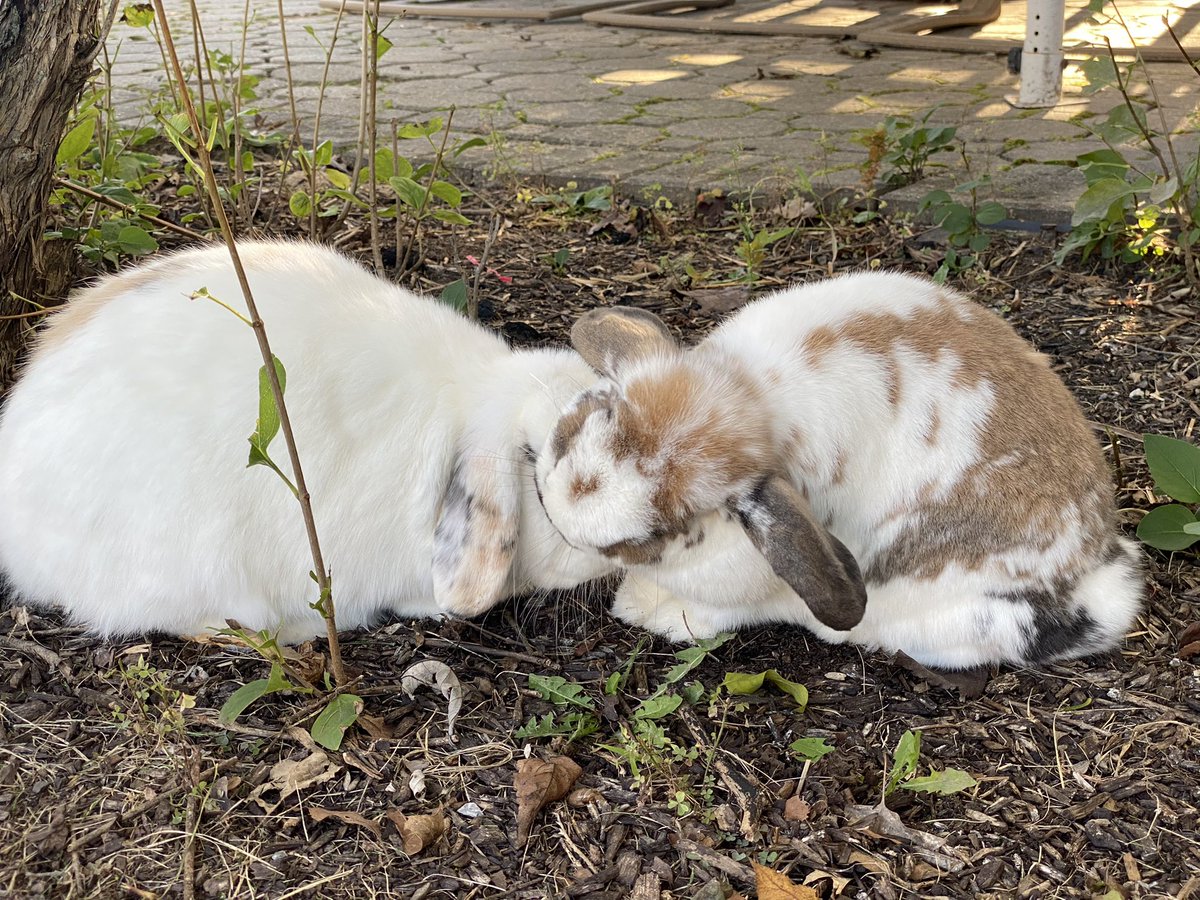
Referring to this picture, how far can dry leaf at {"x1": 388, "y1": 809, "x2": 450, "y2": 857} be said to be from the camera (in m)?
2.05

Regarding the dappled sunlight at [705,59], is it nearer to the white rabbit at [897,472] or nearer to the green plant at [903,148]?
the green plant at [903,148]

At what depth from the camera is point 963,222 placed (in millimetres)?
4172

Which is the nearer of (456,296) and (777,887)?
(777,887)

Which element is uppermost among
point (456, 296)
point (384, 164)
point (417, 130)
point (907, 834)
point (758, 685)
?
point (417, 130)

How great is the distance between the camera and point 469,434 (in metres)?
2.62

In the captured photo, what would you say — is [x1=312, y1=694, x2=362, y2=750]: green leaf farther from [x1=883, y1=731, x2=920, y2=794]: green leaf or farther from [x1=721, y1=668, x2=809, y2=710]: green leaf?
[x1=883, y1=731, x2=920, y2=794]: green leaf

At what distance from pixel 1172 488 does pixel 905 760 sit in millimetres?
1098

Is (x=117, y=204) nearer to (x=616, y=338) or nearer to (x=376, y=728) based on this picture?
(x=616, y=338)

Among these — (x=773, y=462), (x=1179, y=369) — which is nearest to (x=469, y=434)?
(x=773, y=462)

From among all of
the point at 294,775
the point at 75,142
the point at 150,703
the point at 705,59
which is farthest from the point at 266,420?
the point at 705,59

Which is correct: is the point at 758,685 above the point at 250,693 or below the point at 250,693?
below

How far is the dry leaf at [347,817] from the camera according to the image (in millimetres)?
2094

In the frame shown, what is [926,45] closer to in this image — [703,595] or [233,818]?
[703,595]

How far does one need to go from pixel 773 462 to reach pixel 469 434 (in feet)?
2.40
